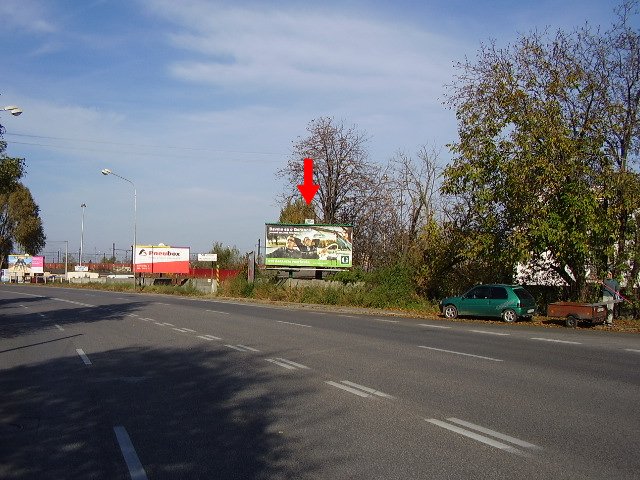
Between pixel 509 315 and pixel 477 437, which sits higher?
pixel 477 437

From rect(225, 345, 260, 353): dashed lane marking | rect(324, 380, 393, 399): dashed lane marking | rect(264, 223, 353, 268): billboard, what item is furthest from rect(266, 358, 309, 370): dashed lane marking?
rect(264, 223, 353, 268): billboard

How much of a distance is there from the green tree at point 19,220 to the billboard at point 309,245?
225ft

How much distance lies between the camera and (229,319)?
84.1ft

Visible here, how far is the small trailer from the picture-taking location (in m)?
25.0

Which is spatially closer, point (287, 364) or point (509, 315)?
point (287, 364)

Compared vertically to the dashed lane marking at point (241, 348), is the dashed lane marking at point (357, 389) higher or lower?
higher

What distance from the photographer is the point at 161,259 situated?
7950 cm

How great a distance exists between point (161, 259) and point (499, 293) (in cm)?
5776

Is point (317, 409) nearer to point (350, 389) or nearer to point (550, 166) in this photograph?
point (350, 389)

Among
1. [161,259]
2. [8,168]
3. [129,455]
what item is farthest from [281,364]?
[161,259]

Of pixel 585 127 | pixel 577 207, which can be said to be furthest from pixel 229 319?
pixel 585 127

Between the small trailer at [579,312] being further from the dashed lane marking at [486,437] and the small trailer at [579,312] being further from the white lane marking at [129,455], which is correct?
the white lane marking at [129,455]

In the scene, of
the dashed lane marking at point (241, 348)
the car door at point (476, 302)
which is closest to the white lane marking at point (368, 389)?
the dashed lane marking at point (241, 348)

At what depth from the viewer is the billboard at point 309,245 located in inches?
1750
